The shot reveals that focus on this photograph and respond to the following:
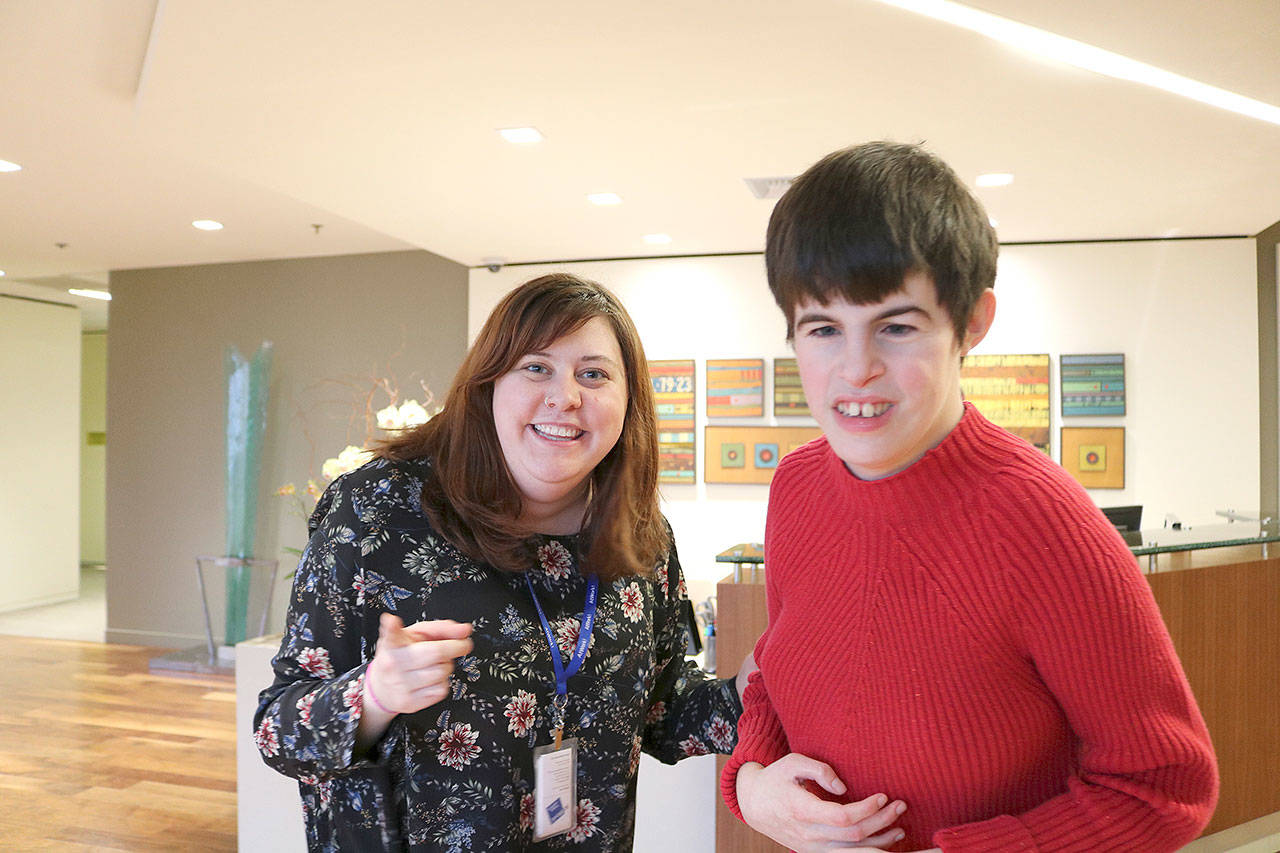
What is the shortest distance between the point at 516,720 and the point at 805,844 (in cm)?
58

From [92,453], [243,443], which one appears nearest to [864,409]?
[243,443]

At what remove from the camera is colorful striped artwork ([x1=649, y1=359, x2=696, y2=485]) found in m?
7.09

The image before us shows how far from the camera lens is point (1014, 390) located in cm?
644

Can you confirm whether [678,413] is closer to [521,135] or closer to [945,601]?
[521,135]

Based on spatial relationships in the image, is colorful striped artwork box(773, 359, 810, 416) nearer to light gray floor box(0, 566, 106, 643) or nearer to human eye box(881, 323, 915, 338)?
human eye box(881, 323, 915, 338)

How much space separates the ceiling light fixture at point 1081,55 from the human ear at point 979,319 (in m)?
2.34

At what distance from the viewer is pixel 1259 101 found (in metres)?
3.75

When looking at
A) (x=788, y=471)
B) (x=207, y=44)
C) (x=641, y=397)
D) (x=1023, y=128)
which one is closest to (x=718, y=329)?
(x=1023, y=128)

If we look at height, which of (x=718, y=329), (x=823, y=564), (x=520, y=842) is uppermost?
(x=718, y=329)

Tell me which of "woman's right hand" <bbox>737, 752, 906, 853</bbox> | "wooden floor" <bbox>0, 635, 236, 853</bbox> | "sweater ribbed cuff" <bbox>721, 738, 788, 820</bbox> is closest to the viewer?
"woman's right hand" <bbox>737, 752, 906, 853</bbox>

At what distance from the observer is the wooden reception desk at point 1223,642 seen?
8.23 feet

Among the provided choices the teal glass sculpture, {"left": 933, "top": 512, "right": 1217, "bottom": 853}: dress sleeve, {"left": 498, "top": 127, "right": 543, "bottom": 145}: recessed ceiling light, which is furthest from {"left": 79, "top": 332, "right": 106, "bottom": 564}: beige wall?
{"left": 933, "top": 512, "right": 1217, "bottom": 853}: dress sleeve

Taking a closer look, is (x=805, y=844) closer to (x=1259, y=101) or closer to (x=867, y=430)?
(x=867, y=430)

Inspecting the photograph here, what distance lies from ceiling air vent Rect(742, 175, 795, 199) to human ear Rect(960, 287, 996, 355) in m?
4.08
